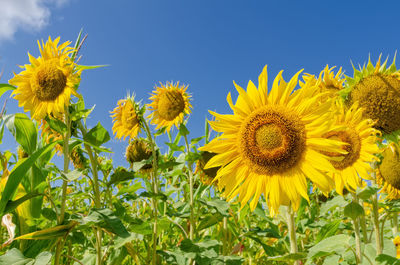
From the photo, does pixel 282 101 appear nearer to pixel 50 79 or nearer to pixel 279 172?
pixel 279 172

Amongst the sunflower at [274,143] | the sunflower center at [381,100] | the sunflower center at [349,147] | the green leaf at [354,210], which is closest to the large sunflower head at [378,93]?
the sunflower center at [381,100]

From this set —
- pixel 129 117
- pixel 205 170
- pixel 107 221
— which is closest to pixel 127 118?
pixel 129 117

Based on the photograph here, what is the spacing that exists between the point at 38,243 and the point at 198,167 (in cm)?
137

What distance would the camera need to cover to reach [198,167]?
2881 mm

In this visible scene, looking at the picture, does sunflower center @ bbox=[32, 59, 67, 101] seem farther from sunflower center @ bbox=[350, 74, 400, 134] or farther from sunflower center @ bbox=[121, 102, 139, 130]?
sunflower center @ bbox=[350, 74, 400, 134]

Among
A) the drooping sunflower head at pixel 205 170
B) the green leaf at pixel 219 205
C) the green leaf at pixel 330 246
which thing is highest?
the drooping sunflower head at pixel 205 170

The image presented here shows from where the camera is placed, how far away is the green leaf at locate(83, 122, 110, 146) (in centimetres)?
207

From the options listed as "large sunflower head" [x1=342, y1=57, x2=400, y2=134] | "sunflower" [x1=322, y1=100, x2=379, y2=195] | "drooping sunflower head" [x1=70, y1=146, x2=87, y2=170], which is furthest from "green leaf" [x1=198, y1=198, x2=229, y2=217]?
"drooping sunflower head" [x1=70, y1=146, x2=87, y2=170]

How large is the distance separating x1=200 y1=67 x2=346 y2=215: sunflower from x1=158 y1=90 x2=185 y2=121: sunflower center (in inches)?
69.1

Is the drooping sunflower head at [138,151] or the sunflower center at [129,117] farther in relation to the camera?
the drooping sunflower head at [138,151]

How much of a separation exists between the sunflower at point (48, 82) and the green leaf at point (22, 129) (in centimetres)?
17

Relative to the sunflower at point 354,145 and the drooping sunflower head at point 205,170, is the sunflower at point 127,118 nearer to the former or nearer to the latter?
the drooping sunflower head at point 205,170

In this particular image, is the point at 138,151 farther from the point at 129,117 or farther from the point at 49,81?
the point at 49,81

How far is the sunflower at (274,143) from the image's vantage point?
1.29m
